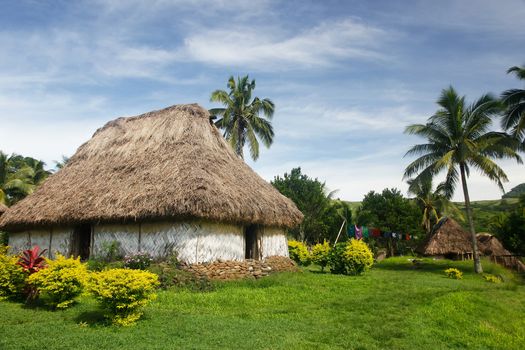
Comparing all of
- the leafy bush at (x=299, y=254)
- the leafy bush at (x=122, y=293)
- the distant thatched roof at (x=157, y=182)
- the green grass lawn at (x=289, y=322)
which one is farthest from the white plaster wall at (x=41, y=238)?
the leafy bush at (x=299, y=254)

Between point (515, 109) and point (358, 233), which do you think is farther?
point (358, 233)

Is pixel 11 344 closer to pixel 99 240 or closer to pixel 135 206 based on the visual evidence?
pixel 135 206

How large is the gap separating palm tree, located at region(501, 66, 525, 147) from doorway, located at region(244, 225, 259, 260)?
1472cm

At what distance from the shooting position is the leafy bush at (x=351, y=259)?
15.2m

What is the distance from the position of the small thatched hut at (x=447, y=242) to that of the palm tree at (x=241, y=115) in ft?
42.7

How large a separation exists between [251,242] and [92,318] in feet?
28.4

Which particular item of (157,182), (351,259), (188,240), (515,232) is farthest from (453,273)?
(157,182)

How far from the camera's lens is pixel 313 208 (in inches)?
1337

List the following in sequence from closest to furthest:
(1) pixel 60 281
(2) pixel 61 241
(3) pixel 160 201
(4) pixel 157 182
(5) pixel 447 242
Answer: (1) pixel 60 281, (3) pixel 160 201, (4) pixel 157 182, (2) pixel 61 241, (5) pixel 447 242

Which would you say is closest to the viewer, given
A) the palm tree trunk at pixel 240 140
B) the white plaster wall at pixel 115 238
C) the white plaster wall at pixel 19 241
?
the white plaster wall at pixel 115 238

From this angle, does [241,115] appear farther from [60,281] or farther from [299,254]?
[60,281]

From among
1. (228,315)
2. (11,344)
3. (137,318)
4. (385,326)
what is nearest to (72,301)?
(137,318)

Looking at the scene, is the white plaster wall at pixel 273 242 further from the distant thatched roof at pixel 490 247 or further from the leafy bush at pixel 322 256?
the distant thatched roof at pixel 490 247

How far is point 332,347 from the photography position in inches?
258
